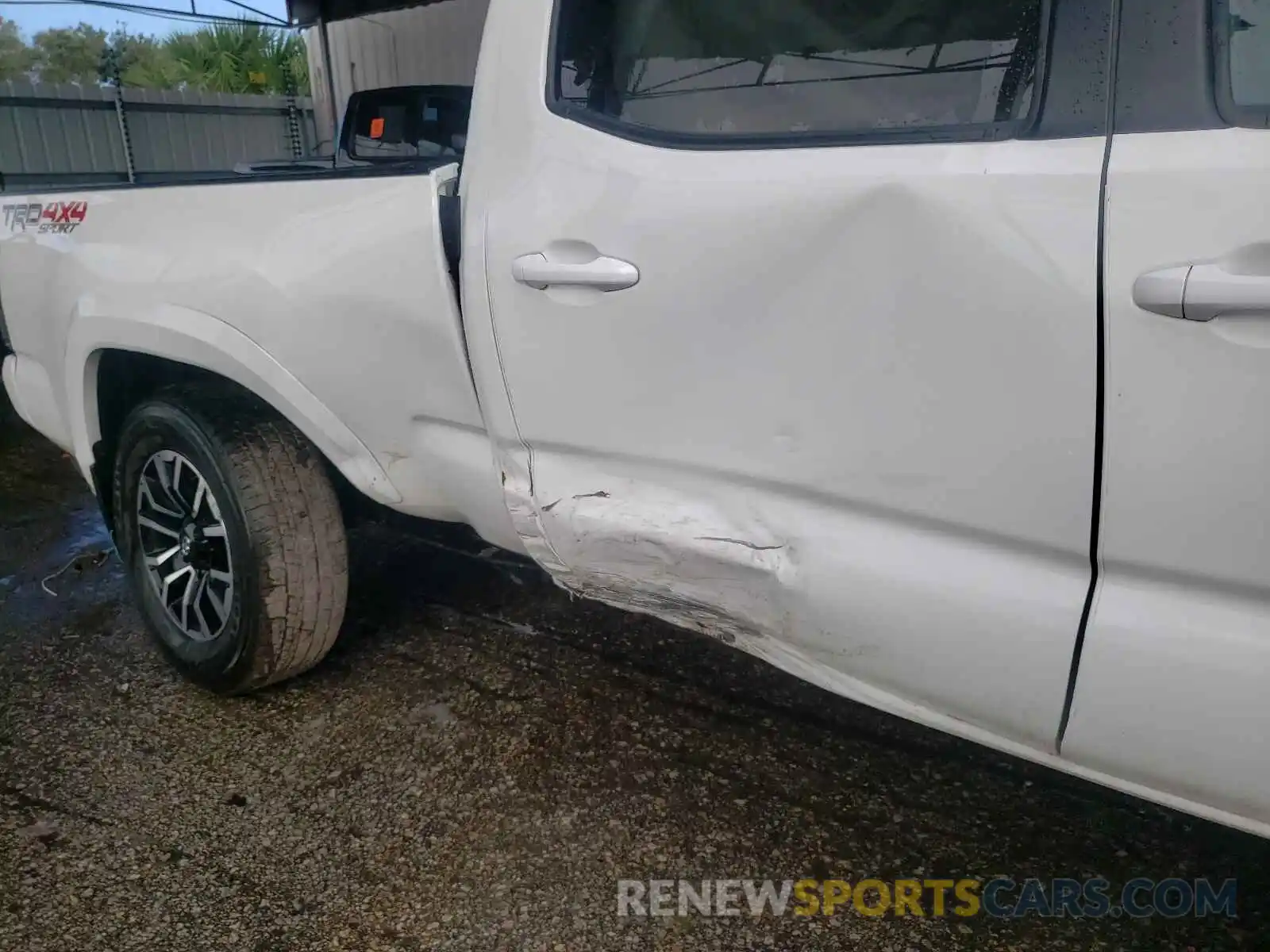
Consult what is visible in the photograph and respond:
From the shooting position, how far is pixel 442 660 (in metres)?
2.83

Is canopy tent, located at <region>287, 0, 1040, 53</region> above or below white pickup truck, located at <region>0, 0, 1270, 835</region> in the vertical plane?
above

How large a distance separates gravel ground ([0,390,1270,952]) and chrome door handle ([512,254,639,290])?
47.1 inches

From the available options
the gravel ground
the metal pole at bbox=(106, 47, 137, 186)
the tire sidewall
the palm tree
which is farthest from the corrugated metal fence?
the gravel ground

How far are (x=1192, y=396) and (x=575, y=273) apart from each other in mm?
933

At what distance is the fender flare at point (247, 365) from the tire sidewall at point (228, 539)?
0.20m

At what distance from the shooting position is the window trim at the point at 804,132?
128 centimetres

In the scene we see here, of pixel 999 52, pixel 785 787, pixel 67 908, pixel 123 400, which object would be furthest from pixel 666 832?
pixel 123 400

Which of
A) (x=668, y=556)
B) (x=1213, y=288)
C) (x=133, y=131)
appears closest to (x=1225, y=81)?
(x=1213, y=288)

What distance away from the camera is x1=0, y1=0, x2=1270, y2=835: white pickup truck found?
1.18 meters

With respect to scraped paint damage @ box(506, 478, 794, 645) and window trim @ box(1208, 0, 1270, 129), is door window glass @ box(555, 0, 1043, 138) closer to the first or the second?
window trim @ box(1208, 0, 1270, 129)

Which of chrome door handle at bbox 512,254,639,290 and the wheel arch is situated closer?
chrome door handle at bbox 512,254,639,290

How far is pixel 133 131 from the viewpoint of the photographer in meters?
8.91

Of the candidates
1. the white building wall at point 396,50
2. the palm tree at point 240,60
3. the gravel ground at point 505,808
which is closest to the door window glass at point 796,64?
the gravel ground at point 505,808

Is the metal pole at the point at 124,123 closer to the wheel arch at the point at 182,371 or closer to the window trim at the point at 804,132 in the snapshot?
the wheel arch at the point at 182,371
